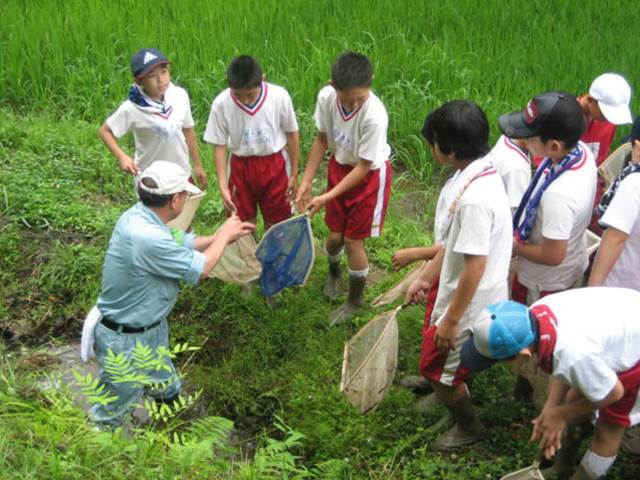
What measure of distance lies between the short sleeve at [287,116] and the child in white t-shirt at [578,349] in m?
1.98

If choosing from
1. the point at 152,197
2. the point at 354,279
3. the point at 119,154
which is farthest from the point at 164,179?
the point at 354,279

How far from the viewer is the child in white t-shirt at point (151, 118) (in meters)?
4.09

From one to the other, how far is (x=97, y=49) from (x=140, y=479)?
5.19 meters

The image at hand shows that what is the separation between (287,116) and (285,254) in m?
0.80

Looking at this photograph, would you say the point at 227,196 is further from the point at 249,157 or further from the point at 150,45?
the point at 150,45

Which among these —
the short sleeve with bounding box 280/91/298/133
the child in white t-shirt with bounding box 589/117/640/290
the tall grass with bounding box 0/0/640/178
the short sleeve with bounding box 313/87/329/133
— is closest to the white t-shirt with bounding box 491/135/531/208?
the child in white t-shirt with bounding box 589/117/640/290

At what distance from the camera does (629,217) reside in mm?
3025

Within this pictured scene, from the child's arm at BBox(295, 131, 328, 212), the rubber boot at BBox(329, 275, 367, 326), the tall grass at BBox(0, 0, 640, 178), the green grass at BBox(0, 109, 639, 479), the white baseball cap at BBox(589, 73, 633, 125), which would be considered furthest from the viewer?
the tall grass at BBox(0, 0, 640, 178)

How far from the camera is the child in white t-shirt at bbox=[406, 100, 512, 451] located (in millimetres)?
2846

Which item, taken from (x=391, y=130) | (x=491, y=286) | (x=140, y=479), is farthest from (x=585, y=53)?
(x=140, y=479)

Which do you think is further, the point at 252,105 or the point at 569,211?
the point at 252,105

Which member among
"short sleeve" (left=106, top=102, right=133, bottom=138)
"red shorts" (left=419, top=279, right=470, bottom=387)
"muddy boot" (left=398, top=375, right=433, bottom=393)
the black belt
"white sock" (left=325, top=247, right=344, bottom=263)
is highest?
"short sleeve" (left=106, top=102, right=133, bottom=138)

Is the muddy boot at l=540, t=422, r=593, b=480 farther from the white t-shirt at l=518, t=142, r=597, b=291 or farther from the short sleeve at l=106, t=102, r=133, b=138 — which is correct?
the short sleeve at l=106, t=102, r=133, b=138

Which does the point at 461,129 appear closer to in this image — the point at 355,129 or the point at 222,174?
the point at 355,129
